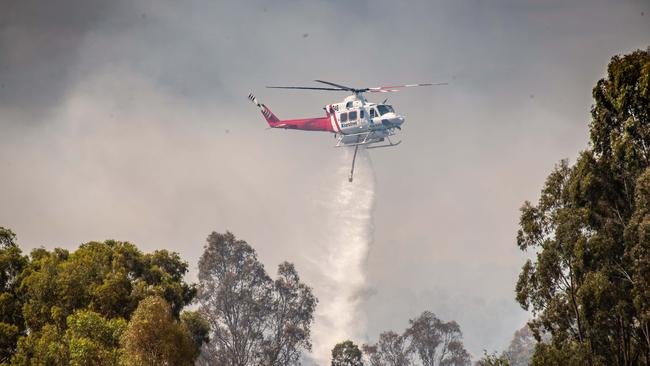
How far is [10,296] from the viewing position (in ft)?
139

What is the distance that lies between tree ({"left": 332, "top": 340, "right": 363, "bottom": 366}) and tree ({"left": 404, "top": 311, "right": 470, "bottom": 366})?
19523 mm

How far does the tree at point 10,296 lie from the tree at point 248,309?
35.7m

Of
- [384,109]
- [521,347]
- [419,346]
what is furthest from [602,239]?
[521,347]

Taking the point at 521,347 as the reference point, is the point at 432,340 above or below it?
below

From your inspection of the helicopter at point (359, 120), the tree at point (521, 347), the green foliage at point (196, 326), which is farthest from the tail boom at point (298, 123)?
the tree at point (521, 347)

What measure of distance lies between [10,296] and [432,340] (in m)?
70.0

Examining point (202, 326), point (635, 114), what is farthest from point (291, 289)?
point (635, 114)

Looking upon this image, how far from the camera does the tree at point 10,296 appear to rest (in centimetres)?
4066

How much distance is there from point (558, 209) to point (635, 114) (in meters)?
6.45

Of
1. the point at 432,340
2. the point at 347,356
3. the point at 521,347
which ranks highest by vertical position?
the point at 521,347

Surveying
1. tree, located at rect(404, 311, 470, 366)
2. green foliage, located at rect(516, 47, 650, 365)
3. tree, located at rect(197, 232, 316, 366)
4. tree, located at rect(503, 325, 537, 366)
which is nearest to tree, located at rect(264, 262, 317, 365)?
tree, located at rect(197, 232, 316, 366)

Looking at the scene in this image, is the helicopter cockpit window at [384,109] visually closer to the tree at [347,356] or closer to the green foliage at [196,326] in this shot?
the tree at [347,356]

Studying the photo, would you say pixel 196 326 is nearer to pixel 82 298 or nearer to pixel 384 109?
pixel 82 298

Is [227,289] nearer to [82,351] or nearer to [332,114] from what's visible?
[332,114]
